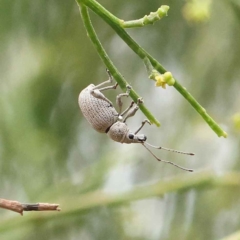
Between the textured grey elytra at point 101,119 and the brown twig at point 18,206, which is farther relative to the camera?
the textured grey elytra at point 101,119

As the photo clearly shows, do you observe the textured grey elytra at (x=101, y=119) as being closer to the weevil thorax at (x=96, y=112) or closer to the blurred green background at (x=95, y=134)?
the weevil thorax at (x=96, y=112)

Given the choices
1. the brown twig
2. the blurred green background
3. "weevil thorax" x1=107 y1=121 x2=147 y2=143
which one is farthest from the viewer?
the blurred green background

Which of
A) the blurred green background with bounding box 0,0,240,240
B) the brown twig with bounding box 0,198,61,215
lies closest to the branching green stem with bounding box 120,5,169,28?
the brown twig with bounding box 0,198,61,215

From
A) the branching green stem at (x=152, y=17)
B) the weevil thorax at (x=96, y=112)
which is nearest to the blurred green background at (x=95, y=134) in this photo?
the weevil thorax at (x=96, y=112)

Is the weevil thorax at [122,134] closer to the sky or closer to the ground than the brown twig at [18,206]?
closer to the sky

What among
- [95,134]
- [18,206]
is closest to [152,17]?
[18,206]

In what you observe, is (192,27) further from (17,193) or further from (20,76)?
(17,193)

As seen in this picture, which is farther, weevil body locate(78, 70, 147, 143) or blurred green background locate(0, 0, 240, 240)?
blurred green background locate(0, 0, 240, 240)

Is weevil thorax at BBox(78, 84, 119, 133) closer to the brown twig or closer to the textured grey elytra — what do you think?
the textured grey elytra

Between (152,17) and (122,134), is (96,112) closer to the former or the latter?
(122,134)

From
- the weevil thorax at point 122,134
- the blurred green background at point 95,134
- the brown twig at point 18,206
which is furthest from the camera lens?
the blurred green background at point 95,134
